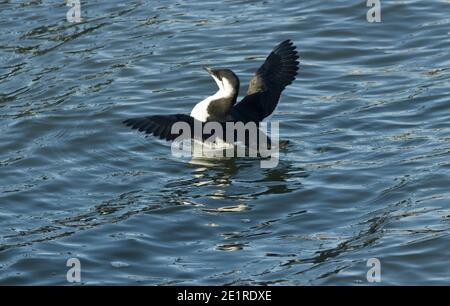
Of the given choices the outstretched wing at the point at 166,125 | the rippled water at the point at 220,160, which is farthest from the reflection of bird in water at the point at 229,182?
the outstretched wing at the point at 166,125

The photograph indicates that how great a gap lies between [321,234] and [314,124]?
284cm

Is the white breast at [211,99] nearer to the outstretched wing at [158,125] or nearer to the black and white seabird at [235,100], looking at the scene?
the black and white seabird at [235,100]

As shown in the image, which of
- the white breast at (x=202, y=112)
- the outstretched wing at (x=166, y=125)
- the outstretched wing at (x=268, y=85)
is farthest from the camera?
the outstretched wing at (x=268, y=85)

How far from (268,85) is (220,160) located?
1.11 metres

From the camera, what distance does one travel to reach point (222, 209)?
10961 mm

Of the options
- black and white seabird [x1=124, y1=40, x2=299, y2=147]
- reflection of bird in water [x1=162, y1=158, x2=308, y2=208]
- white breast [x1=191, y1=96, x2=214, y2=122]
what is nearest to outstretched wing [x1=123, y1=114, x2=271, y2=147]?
black and white seabird [x1=124, y1=40, x2=299, y2=147]

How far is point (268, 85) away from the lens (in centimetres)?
1286

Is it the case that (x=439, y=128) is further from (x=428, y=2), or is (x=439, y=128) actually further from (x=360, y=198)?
(x=428, y=2)

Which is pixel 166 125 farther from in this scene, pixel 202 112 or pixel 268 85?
pixel 268 85

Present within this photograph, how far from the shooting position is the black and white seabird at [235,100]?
37.0 feet

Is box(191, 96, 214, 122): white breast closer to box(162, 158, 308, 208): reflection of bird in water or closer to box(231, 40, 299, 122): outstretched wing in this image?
box(231, 40, 299, 122): outstretched wing

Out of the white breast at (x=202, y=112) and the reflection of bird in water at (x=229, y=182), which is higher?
the white breast at (x=202, y=112)

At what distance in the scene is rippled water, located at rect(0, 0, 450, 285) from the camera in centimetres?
Result: 984

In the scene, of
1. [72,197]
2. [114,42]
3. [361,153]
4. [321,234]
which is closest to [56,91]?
[114,42]
